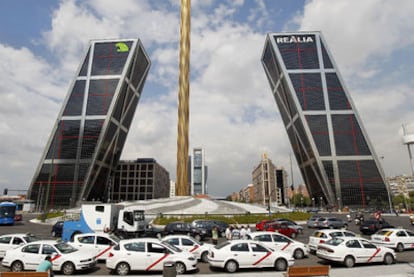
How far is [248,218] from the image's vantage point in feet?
117

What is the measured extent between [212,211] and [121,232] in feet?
71.9

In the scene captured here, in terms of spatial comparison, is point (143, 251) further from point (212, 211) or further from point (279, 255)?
point (212, 211)

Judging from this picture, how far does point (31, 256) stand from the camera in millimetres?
12117

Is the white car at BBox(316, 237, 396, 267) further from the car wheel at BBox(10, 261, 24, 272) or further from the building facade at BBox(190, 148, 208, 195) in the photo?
the building facade at BBox(190, 148, 208, 195)

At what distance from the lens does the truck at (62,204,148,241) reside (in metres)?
21.7

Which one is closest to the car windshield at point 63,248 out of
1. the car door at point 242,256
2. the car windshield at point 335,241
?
the car door at point 242,256

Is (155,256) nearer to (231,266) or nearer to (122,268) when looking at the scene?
(122,268)

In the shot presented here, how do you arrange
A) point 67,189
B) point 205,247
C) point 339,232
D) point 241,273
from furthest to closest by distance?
1. point 67,189
2. point 339,232
3. point 205,247
4. point 241,273

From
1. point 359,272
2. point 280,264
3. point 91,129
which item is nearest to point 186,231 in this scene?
point 280,264

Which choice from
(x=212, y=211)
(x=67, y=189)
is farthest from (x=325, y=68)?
(x=67, y=189)

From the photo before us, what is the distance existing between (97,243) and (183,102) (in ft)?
216

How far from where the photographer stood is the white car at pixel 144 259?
1148 cm

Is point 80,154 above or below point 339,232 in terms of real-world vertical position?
above

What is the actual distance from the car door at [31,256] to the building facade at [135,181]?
355 ft
